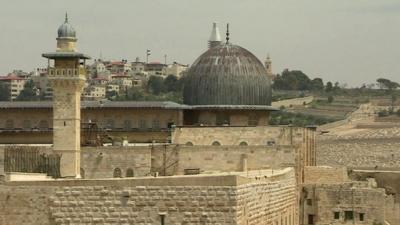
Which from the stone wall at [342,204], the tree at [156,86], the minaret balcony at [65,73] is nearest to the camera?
the minaret balcony at [65,73]

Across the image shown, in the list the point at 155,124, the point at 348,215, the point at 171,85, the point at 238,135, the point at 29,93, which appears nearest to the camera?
the point at 348,215

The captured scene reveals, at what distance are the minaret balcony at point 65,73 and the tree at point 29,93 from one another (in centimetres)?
8132

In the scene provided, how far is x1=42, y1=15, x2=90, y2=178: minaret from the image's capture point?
38.0 metres

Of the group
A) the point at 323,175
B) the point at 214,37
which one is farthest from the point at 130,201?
the point at 214,37

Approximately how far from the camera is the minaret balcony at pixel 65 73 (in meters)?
38.0

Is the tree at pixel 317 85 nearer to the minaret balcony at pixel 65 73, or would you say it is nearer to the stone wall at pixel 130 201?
the minaret balcony at pixel 65 73

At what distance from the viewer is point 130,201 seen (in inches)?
990

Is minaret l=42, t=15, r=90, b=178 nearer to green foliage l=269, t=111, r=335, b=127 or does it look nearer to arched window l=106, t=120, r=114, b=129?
arched window l=106, t=120, r=114, b=129

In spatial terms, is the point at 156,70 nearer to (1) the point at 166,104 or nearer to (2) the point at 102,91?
(2) the point at 102,91

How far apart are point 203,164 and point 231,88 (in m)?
4.66

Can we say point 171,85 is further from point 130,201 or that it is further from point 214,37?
point 130,201

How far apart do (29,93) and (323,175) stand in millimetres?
87935

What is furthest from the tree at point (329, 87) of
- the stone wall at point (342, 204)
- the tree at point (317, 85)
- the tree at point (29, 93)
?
the stone wall at point (342, 204)

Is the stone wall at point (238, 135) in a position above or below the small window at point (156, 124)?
below
